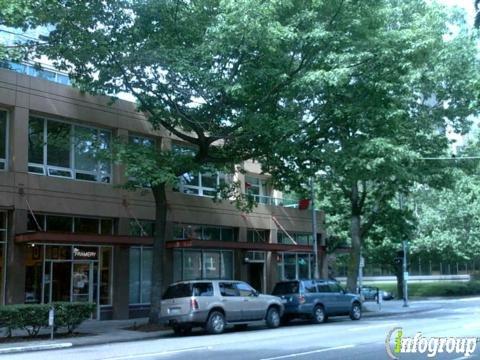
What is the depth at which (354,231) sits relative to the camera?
30.7 m

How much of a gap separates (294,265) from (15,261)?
1754 centimetres

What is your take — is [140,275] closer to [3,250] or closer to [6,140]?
[3,250]

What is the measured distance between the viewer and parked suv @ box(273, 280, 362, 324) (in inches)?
910

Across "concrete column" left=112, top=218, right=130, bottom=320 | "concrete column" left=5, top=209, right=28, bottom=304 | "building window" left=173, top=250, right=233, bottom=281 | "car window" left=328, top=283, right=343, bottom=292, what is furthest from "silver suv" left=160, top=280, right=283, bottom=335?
"building window" left=173, top=250, right=233, bottom=281

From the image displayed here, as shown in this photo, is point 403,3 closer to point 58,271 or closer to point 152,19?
point 152,19

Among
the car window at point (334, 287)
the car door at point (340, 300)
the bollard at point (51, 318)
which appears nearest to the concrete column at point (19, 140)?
the bollard at point (51, 318)

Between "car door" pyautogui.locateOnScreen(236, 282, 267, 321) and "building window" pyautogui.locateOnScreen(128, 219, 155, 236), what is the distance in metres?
6.27

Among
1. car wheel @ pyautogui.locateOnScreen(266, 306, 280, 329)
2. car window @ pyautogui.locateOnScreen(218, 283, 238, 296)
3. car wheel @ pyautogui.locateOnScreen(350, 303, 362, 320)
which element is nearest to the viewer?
car window @ pyautogui.locateOnScreen(218, 283, 238, 296)

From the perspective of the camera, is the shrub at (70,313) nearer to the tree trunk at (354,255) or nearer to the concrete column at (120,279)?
the concrete column at (120,279)

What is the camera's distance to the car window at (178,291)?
1962 centimetres

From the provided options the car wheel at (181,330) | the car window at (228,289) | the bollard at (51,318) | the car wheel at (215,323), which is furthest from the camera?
the car window at (228,289)

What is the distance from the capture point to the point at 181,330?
799 inches

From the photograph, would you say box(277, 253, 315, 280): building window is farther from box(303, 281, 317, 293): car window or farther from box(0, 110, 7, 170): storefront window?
box(0, 110, 7, 170): storefront window

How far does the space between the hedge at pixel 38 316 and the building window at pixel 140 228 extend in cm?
634
